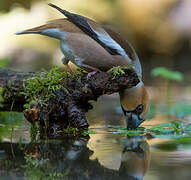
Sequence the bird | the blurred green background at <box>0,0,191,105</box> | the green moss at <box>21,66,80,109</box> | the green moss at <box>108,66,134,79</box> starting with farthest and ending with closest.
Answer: the blurred green background at <box>0,0,191,105</box> → the bird → the green moss at <box>21,66,80,109</box> → the green moss at <box>108,66,134,79</box>

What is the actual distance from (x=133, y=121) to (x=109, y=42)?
0.96 meters

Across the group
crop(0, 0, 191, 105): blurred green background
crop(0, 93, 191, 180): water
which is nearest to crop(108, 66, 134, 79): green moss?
crop(0, 93, 191, 180): water

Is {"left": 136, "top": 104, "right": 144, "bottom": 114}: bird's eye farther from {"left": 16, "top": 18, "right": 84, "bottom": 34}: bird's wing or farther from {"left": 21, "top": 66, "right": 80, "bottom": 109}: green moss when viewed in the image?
{"left": 16, "top": 18, "right": 84, "bottom": 34}: bird's wing

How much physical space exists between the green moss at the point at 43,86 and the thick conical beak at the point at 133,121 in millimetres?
786

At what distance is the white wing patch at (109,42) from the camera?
4484 mm

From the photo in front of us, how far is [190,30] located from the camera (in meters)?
13.6

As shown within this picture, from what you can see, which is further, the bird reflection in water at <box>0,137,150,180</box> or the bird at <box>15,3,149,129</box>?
the bird at <box>15,3,149,129</box>

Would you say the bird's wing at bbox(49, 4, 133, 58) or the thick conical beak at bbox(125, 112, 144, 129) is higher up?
the bird's wing at bbox(49, 4, 133, 58)

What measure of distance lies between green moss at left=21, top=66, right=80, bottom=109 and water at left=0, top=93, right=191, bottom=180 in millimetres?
415

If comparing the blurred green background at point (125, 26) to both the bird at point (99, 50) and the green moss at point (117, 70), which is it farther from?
the green moss at point (117, 70)

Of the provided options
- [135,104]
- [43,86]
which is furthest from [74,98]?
[135,104]

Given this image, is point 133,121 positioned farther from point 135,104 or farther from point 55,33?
point 55,33

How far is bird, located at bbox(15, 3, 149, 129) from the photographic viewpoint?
4492 mm

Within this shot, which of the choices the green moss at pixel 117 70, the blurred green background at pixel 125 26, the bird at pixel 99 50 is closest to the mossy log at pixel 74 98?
the green moss at pixel 117 70
